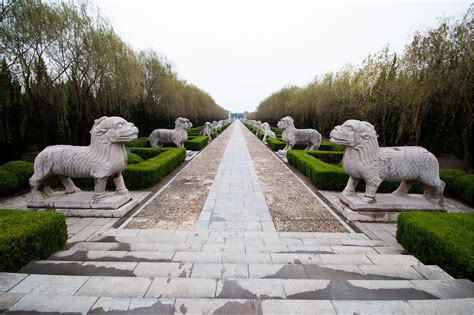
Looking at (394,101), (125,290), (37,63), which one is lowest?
(125,290)

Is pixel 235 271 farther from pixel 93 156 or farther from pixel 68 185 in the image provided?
pixel 68 185

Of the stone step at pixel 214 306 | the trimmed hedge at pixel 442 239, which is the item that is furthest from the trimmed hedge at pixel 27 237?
the trimmed hedge at pixel 442 239

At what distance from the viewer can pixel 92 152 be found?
539 centimetres

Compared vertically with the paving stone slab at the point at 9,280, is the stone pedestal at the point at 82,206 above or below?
below

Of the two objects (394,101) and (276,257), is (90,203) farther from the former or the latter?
(394,101)

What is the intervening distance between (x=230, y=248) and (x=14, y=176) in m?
7.31

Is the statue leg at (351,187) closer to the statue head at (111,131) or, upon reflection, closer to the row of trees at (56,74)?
the statue head at (111,131)

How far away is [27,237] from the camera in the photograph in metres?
3.16

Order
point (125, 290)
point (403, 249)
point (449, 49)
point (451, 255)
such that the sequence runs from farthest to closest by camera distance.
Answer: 1. point (449, 49)
2. point (403, 249)
3. point (451, 255)
4. point (125, 290)

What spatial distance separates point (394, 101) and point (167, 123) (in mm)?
19747

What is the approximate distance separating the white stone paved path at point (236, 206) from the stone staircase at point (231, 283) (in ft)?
4.21

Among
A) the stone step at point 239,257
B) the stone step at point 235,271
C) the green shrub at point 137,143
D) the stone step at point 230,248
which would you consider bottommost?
the stone step at point 230,248

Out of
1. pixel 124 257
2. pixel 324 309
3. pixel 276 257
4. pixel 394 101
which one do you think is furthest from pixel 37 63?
pixel 394 101

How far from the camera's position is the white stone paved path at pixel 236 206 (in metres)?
5.20
